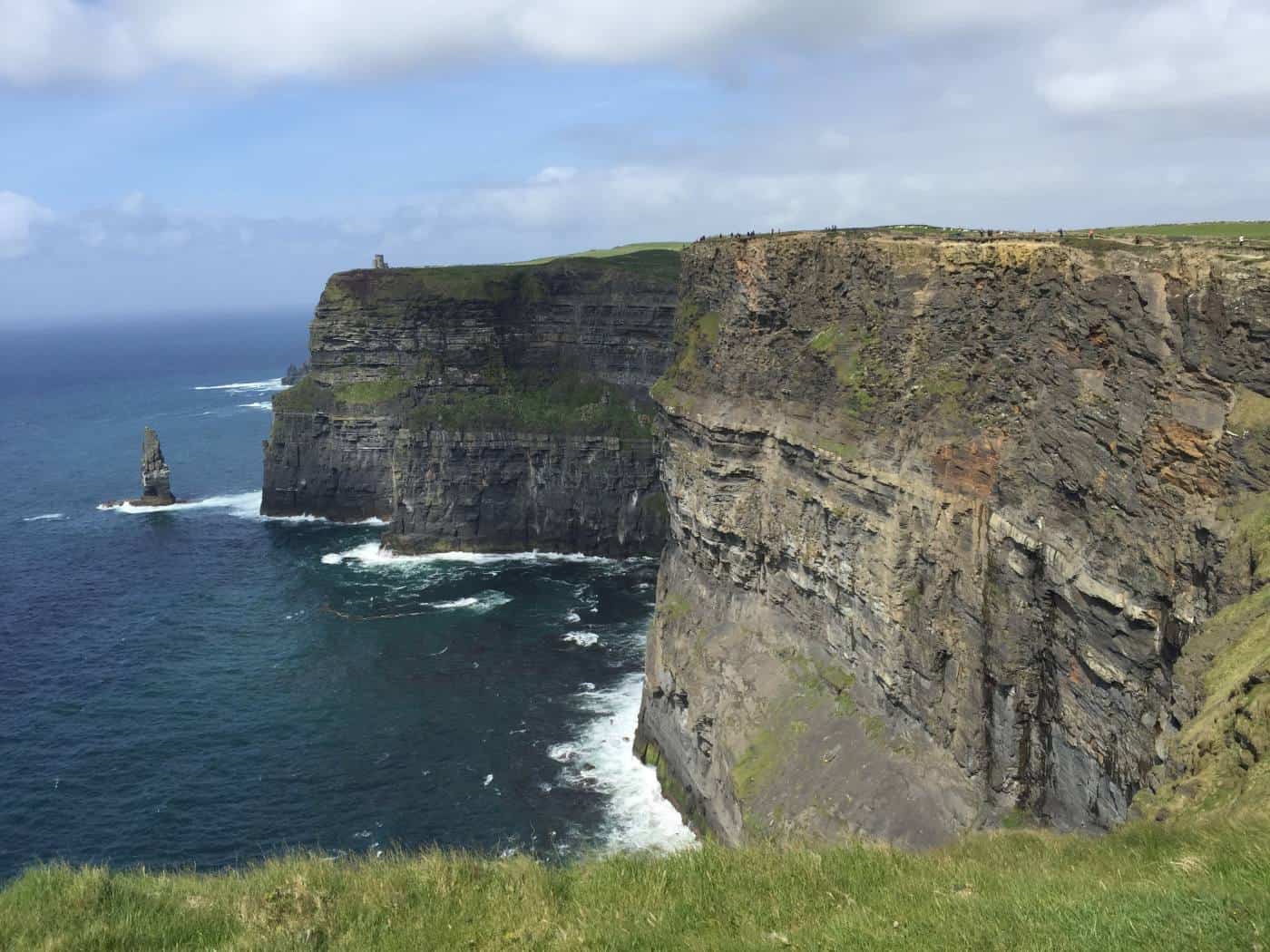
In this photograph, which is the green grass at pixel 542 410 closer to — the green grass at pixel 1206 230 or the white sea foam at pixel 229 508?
the white sea foam at pixel 229 508

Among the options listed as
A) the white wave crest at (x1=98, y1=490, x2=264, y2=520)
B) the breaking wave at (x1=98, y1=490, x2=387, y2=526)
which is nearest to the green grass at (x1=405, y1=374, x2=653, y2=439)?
the breaking wave at (x1=98, y1=490, x2=387, y2=526)

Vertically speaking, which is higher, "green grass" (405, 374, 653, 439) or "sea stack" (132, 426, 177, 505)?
"green grass" (405, 374, 653, 439)

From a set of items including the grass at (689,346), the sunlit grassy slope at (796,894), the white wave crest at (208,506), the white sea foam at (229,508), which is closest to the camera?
the sunlit grassy slope at (796,894)

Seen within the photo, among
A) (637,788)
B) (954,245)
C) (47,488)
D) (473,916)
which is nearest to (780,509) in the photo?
(954,245)

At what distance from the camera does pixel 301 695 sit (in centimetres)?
6338

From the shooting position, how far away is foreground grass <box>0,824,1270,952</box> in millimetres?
12938

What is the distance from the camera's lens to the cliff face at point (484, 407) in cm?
9762

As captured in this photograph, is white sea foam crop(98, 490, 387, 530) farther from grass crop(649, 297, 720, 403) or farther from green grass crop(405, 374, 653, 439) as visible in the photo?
grass crop(649, 297, 720, 403)

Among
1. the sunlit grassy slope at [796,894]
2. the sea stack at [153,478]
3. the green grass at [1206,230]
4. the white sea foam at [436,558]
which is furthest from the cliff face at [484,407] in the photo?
the sunlit grassy slope at [796,894]

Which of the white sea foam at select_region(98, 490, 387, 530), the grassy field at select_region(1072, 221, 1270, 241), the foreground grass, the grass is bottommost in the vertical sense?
the white sea foam at select_region(98, 490, 387, 530)

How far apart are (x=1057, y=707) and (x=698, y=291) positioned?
30.7m

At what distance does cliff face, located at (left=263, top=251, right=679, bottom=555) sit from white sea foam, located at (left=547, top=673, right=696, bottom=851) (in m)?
35.3

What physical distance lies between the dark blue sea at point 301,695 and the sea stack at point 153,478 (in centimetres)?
540

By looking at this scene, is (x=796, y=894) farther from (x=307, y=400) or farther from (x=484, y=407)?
(x=307, y=400)
